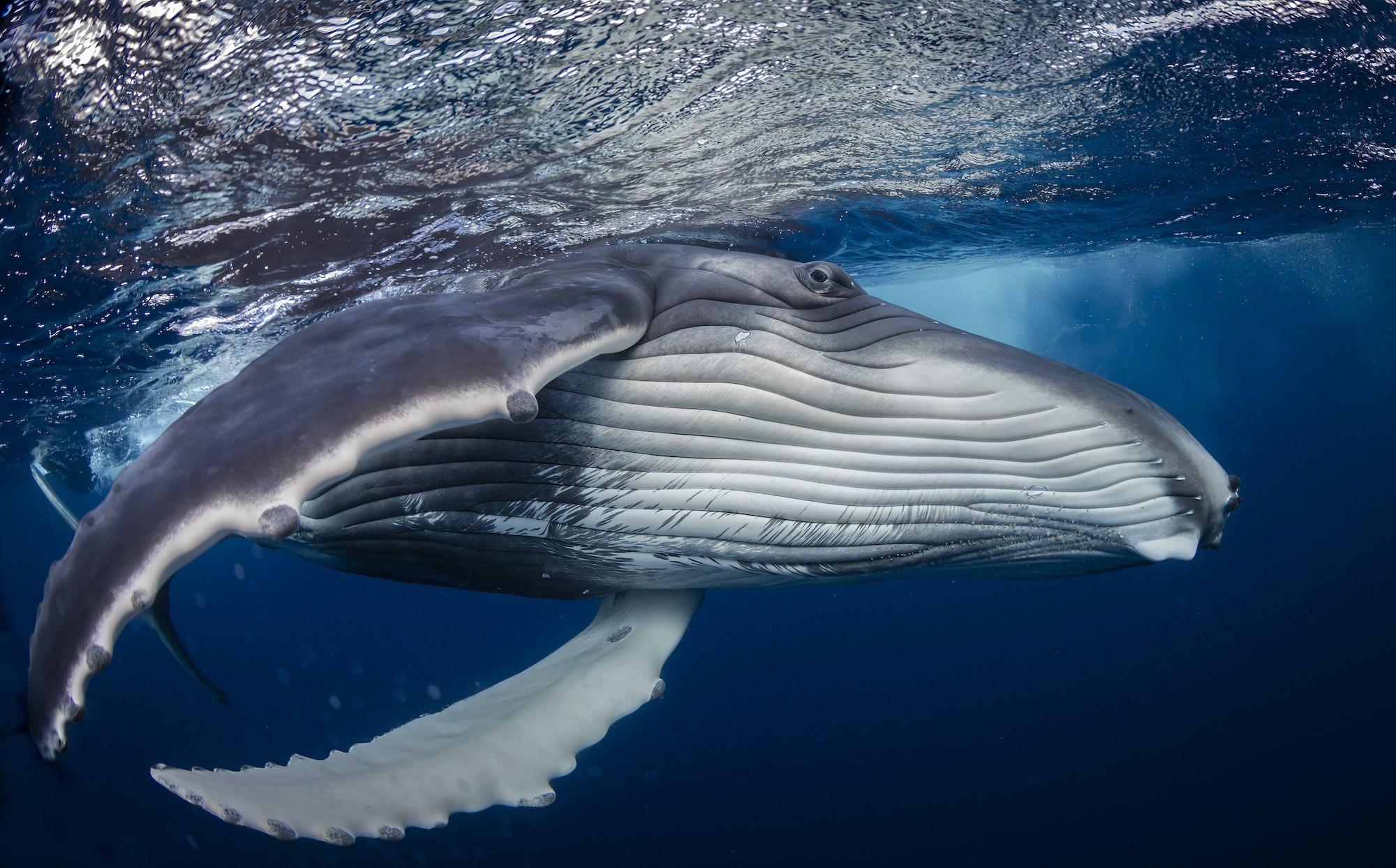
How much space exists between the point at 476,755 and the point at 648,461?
195 centimetres

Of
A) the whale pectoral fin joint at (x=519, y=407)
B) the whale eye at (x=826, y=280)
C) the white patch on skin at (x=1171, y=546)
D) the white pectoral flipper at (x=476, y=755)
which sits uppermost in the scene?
the whale eye at (x=826, y=280)

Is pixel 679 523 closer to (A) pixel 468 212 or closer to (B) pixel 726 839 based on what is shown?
(A) pixel 468 212

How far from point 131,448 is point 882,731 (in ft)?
166

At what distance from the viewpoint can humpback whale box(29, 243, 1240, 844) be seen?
222 centimetres

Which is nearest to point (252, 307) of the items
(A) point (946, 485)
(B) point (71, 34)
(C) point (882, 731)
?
(B) point (71, 34)

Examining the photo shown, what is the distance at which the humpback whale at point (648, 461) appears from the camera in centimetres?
222

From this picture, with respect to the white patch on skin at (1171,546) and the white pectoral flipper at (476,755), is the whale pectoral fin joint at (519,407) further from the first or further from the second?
the white patch on skin at (1171,546)

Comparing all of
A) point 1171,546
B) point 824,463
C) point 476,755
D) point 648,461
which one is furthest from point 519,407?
point 1171,546

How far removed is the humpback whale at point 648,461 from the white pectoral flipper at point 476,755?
0.02 metres

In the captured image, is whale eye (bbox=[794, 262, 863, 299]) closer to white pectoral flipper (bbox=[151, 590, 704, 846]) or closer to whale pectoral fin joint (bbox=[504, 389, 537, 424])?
whale pectoral fin joint (bbox=[504, 389, 537, 424])

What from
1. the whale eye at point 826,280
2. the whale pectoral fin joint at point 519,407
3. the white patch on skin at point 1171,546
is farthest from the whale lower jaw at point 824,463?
the whale pectoral fin joint at point 519,407

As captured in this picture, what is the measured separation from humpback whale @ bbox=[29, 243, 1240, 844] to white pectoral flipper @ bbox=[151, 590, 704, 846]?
2 centimetres

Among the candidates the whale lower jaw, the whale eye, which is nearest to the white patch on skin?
the whale lower jaw

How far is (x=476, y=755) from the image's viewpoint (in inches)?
137
